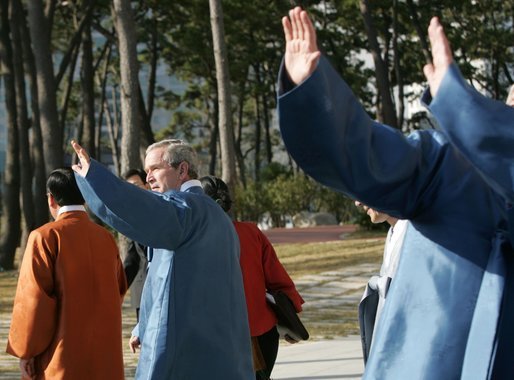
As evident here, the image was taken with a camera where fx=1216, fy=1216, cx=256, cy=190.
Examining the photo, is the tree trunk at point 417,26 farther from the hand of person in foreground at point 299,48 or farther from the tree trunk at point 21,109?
the hand of person in foreground at point 299,48

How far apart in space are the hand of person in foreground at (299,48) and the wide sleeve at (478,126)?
309 millimetres

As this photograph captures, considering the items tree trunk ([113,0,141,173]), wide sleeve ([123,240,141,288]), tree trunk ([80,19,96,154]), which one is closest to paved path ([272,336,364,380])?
wide sleeve ([123,240,141,288])

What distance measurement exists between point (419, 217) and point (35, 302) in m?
3.38

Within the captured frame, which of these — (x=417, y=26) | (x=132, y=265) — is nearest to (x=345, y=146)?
(x=132, y=265)

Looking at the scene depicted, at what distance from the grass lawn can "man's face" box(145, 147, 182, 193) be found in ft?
14.7

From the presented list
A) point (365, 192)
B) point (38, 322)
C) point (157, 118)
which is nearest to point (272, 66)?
point (38, 322)

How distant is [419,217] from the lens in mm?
3061

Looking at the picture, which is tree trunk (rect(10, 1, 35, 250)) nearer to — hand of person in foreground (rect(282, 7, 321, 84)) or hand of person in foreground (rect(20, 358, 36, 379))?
hand of person in foreground (rect(20, 358, 36, 379))

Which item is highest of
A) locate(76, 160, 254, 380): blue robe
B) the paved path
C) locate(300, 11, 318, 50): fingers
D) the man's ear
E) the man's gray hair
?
locate(300, 11, 318, 50): fingers

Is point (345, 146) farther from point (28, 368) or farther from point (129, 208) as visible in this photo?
point (28, 368)

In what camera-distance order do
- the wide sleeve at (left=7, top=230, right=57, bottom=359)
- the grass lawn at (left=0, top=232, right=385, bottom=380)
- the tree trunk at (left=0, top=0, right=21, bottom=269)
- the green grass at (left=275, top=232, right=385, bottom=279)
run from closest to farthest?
the wide sleeve at (left=7, top=230, right=57, bottom=359), the grass lawn at (left=0, top=232, right=385, bottom=380), the green grass at (left=275, top=232, right=385, bottom=279), the tree trunk at (left=0, top=0, right=21, bottom=269)

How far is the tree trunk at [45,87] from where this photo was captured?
20.5 meters

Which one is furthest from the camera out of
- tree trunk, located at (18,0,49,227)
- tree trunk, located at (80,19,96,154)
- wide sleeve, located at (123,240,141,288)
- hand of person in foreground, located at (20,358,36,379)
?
tree trunk, located at (80,19,96,154)

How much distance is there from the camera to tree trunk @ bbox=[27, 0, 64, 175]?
808 inches
